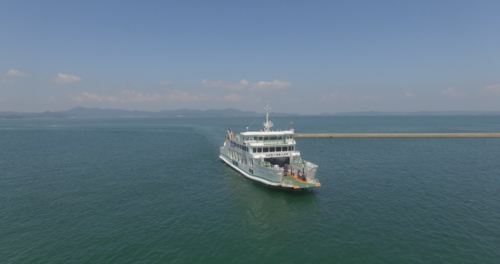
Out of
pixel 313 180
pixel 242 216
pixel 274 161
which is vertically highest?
pixel 274 161

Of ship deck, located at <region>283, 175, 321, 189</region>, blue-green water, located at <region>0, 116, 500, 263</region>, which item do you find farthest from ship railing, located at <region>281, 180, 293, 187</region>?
blue-green water, located at <region>0, 116, 500, 263</region>

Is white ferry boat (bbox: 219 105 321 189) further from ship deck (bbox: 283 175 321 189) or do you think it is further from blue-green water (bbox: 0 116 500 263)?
blue-green water (bbox: 0 116 500 263)

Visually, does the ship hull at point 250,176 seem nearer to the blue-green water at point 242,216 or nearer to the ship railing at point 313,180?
the blue-green water at point 242,216

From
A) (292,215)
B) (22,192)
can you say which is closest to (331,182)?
(292,215)

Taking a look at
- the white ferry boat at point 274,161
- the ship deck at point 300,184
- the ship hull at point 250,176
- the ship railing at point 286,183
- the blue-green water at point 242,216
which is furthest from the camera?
the ship hull at point 250,176

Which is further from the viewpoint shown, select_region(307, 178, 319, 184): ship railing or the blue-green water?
select_region(307, 178, 319, 184): ship railing

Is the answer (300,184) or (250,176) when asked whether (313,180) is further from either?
(250,176)

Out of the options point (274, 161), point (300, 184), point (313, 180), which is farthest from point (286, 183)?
point (274, 161)

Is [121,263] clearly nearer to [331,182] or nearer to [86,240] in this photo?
[86,240]

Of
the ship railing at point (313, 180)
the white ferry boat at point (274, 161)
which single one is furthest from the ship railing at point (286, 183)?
the ship railing at point (313, 180)

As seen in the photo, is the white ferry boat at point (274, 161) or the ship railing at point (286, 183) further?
the white ferry boat at point (274, 161)
